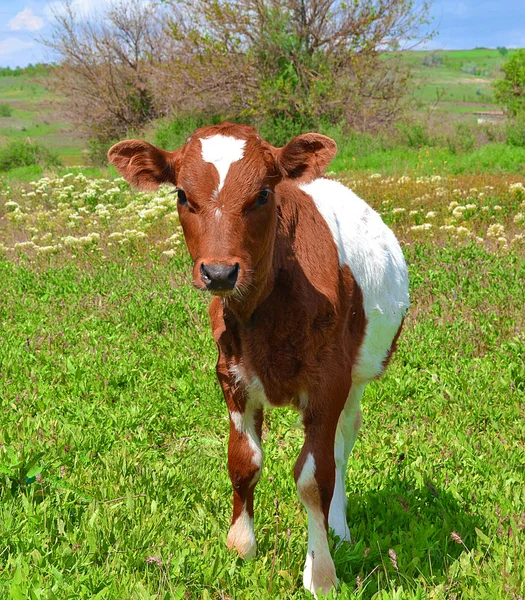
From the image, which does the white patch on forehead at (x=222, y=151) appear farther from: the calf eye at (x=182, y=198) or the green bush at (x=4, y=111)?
the green bush at (x=4, y=111)

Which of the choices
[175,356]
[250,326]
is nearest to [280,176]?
[250,326]

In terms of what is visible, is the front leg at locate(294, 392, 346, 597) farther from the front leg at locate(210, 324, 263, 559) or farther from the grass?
the front leg at locate(210, 324, 263, 559)

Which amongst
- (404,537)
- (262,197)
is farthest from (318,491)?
(262,197)

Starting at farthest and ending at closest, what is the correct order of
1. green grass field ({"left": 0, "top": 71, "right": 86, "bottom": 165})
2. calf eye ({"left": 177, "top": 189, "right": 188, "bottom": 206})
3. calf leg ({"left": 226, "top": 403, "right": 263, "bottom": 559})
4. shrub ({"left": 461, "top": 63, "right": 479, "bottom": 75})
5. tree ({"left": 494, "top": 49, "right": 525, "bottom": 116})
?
shrub ({"left": 461, "top": 63, "right": 479, "bottom": 75})
tree ({"left": 494, "top": 49, "right": 525, "bottom": 116})
green grass field ({"left": 0, "top": 71, "right": 86, "bottom": 165})
calf leg ({"left": 226, "top": 403, "right": 263, "bottom": 559})
calf eye ({"left": 177, "top": 189, "right": 188, "bottom": 206})

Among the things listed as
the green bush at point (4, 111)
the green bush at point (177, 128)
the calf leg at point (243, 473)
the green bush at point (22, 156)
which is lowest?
the green bush at point (4, 111)

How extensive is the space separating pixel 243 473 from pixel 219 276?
4.04 ft

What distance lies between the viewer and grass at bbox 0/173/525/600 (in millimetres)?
3004

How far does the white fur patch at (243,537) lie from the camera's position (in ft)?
11.0

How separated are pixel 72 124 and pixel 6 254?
2830 cm

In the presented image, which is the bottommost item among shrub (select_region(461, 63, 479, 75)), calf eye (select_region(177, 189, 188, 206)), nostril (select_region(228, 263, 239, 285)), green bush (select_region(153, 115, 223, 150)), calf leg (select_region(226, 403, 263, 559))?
shrub (select_region(461, 63, 479, 75))

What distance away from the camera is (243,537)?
132 inches

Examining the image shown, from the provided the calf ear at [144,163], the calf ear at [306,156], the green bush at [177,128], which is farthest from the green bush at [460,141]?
the calf ear at [144,163]

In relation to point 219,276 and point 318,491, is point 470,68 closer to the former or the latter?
point 318,491

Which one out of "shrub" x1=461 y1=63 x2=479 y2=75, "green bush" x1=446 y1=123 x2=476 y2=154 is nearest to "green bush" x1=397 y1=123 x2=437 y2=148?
"green bush" x1=446 y1=123 x2=476 y2=154
